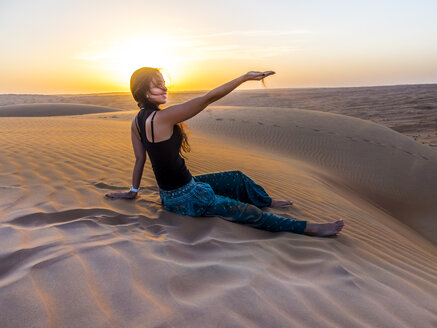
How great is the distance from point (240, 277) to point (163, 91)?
1.61 metres

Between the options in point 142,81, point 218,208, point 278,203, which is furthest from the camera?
point 278,203

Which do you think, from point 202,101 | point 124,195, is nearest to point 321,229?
point 202,101

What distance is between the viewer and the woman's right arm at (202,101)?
2.42 meters

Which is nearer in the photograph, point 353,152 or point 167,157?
point 167,157

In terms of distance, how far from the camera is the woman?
252cm

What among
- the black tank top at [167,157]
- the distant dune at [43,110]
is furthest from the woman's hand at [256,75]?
the distant dune at [43,110]

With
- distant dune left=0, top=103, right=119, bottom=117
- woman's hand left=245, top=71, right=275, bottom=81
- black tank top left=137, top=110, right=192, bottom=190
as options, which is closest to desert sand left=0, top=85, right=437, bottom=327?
black tank top left=137, top=110, right=192, bottom=190

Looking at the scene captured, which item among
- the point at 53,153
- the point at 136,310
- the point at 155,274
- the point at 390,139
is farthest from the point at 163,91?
the point at 390,139

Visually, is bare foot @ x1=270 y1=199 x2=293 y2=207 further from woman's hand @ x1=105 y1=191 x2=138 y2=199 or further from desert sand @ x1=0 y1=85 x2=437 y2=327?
woman's hand @ x1=105 y1=191 x2=138 y2=199

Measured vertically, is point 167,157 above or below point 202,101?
below

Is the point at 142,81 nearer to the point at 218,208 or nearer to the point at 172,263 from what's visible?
the point at 218,208

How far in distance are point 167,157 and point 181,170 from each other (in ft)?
0.62

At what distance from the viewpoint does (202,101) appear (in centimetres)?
242

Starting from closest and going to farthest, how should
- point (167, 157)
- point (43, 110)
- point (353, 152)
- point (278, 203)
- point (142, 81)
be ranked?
point (142, 81)
point (167, 157)
point (278, 203)
point (353, 152)
point (43, 110)
